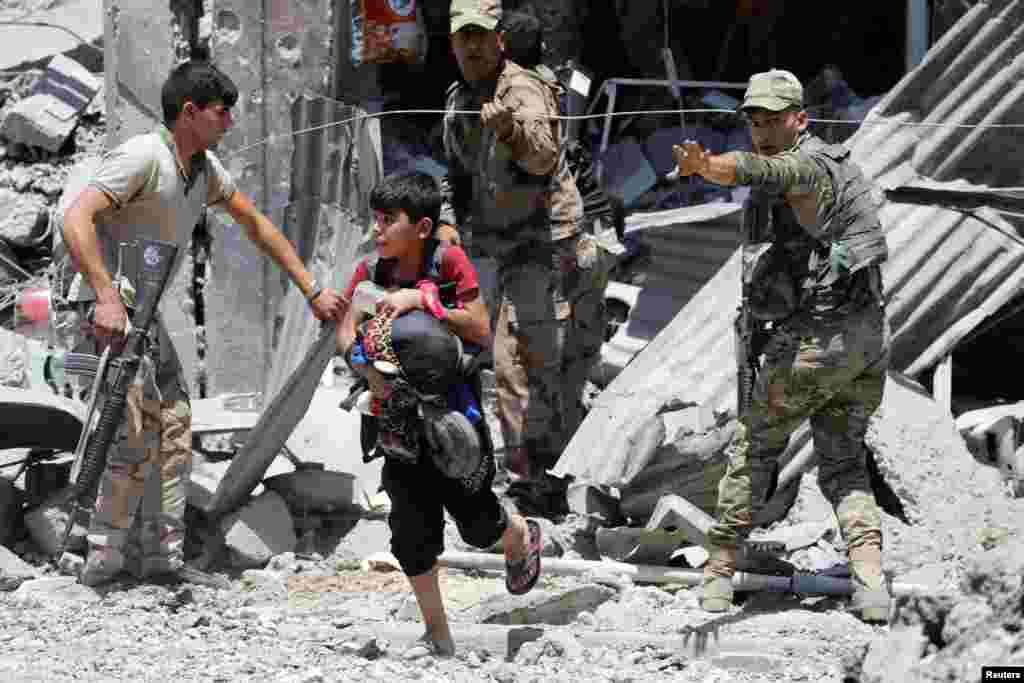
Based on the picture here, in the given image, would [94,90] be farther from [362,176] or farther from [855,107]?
[855,107]

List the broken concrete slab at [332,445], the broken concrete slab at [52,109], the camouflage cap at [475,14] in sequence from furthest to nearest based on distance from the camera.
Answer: the broken concrete slab at [52,109], the broken concrete slab at [332,445], the camouflage cap at [475,14]

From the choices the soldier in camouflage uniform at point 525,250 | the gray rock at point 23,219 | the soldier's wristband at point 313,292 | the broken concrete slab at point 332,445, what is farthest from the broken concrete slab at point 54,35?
the soldier's wristband at point 313,292

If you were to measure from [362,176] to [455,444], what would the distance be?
2459 millimetres

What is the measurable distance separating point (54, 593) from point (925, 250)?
3.84 m

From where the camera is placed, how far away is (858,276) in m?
5.67

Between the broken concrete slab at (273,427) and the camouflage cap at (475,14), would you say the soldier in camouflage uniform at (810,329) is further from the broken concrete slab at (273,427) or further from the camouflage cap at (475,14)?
the broken concrete slab at (273,427)

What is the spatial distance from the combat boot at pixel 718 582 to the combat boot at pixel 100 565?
6.83 ft

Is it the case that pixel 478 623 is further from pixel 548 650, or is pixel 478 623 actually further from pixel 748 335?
pixel 748 335

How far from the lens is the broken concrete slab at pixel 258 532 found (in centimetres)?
674

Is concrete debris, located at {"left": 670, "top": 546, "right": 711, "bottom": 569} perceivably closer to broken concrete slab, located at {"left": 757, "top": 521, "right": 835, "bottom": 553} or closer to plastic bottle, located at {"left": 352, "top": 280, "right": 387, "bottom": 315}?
broken concrete slab, located at {"left": 757, "top": 521, "right": 835, "bottom": 553}

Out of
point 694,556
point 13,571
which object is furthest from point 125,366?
point 694,556

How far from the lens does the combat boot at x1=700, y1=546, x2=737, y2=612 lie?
5.84 m

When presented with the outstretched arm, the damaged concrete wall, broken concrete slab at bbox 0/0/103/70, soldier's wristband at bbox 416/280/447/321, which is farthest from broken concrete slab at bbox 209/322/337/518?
broken concrete slab at bbox 0/0/103/70

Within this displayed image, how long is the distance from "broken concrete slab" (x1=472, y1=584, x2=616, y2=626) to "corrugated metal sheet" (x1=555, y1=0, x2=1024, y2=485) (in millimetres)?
748
